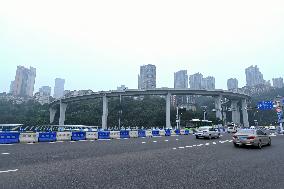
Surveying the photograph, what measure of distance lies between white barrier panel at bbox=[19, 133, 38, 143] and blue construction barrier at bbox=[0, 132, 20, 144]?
0.30 m

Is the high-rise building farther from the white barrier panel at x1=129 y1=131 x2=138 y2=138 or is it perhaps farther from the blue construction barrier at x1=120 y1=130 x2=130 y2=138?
the blue construction barrier at x1=120 y1=130 x2=130 y2=138

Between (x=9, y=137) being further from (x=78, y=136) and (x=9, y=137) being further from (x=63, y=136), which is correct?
(x=78, y=136)

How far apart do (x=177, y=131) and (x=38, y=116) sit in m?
108

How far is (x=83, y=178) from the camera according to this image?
6504 millimetres

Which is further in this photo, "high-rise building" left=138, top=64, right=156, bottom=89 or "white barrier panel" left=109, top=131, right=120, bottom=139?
"high-rise building" left=138, top=64, right=156, bottom=89

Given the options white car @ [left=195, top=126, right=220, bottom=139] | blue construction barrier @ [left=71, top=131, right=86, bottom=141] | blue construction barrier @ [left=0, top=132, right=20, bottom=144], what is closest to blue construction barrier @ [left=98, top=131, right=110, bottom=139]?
blue construction barrier @ [left=71, top=131, right=86, bottom=141]

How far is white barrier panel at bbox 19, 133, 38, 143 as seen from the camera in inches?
776

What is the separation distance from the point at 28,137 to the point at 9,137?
4.88 feet

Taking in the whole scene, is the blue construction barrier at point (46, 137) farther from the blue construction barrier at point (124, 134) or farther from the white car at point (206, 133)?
the white car at point (206, 133)

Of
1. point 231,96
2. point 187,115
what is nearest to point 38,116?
point 187,115

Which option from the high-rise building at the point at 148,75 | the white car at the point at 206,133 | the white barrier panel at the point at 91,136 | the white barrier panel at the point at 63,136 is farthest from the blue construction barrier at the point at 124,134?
the high-rise building at the point at 148,75

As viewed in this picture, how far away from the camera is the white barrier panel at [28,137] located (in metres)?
19.7

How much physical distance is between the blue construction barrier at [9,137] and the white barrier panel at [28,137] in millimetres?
298

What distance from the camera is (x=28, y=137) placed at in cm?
2005
